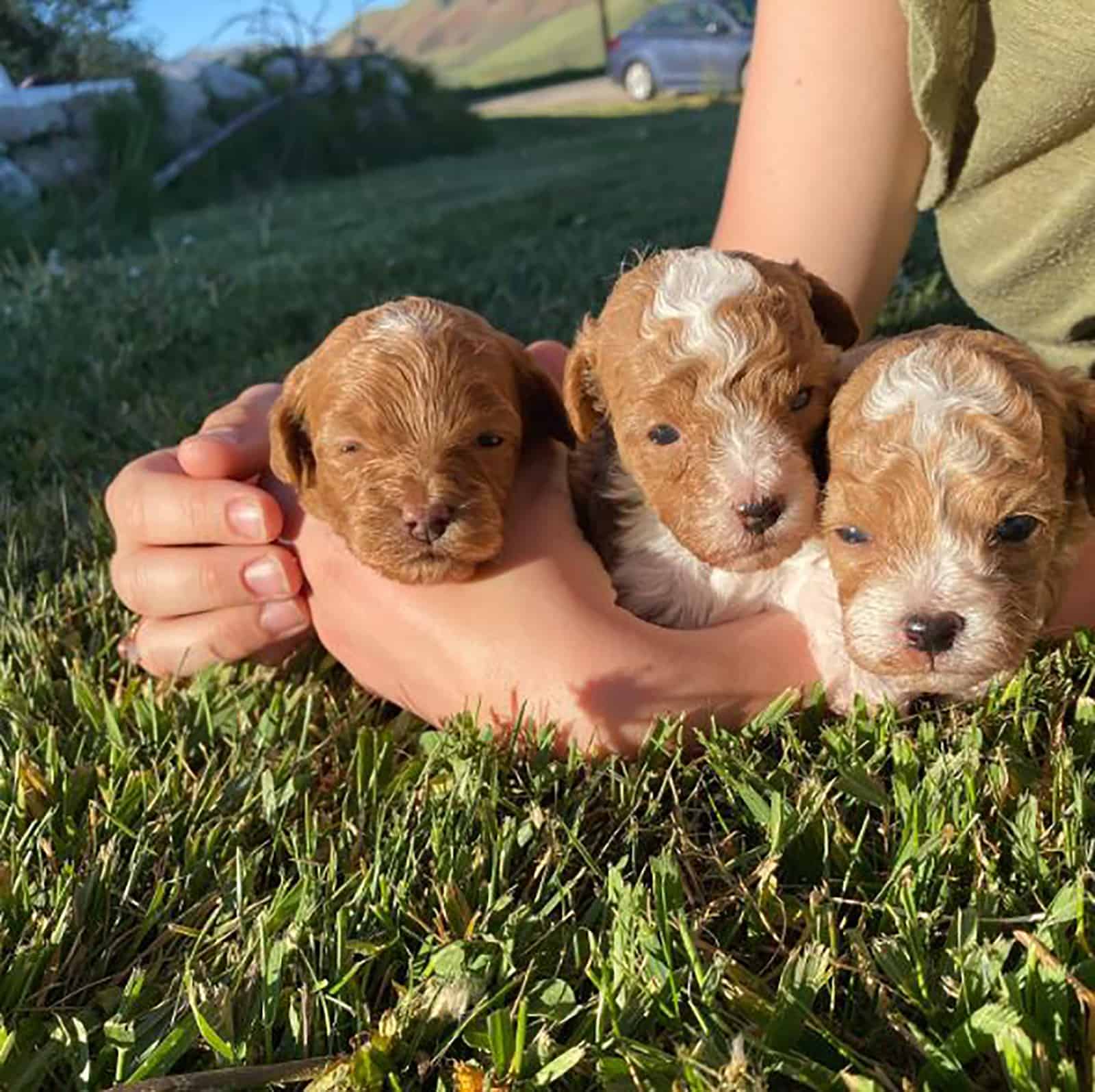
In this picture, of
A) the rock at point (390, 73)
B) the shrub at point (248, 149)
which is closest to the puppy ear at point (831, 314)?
the shrub at point (248, 149)

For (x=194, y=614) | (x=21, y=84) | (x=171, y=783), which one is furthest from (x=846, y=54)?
(x=21, y=84)

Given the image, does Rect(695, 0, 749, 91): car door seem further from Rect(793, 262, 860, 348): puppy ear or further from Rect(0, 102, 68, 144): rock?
Rect(793, 262, 860, 348): puppy ear

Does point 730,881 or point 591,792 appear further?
point 591,792

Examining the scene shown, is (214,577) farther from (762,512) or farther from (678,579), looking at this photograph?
(762,512)

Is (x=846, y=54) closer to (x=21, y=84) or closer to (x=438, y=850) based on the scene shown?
(x=438, y=850)

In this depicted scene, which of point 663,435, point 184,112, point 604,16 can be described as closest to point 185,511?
point 663,435

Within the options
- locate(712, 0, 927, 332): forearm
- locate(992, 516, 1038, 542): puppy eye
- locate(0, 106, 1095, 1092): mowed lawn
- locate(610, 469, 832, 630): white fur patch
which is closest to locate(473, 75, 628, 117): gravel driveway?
locate(712, 0, 927, 332): forearm
